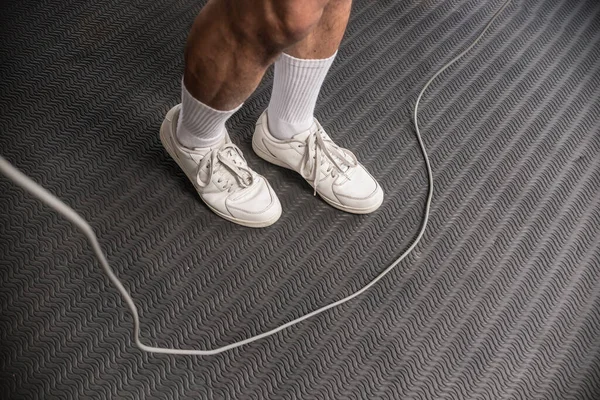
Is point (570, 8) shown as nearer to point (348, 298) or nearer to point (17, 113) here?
point (348, 298)

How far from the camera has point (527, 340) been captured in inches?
39.2

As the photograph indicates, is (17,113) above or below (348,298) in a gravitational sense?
below

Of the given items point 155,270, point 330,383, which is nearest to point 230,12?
point 155,270

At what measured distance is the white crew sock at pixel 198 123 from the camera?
0.82 metres

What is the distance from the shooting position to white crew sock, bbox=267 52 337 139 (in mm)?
880

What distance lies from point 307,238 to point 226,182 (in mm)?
193

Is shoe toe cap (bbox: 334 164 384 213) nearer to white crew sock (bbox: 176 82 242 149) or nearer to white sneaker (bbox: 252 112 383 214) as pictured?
white sneaker (bbox: 252 112 383 214)

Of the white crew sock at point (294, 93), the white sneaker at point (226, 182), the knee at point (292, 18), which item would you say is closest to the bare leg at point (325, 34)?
the white crew sock at point (294, 93)

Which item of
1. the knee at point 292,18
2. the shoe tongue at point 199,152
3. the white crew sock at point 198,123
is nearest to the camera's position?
the knee at point 292,18

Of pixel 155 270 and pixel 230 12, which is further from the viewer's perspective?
pixel 155 270

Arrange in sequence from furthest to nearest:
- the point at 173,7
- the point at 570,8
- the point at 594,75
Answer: the point at 570,8
the point at 594,75
the point at 173,7

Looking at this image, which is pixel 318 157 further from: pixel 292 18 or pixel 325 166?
pixel 292 18

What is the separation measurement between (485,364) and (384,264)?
25 cm

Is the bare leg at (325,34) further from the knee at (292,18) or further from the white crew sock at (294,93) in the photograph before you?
the knee at (292,18)
